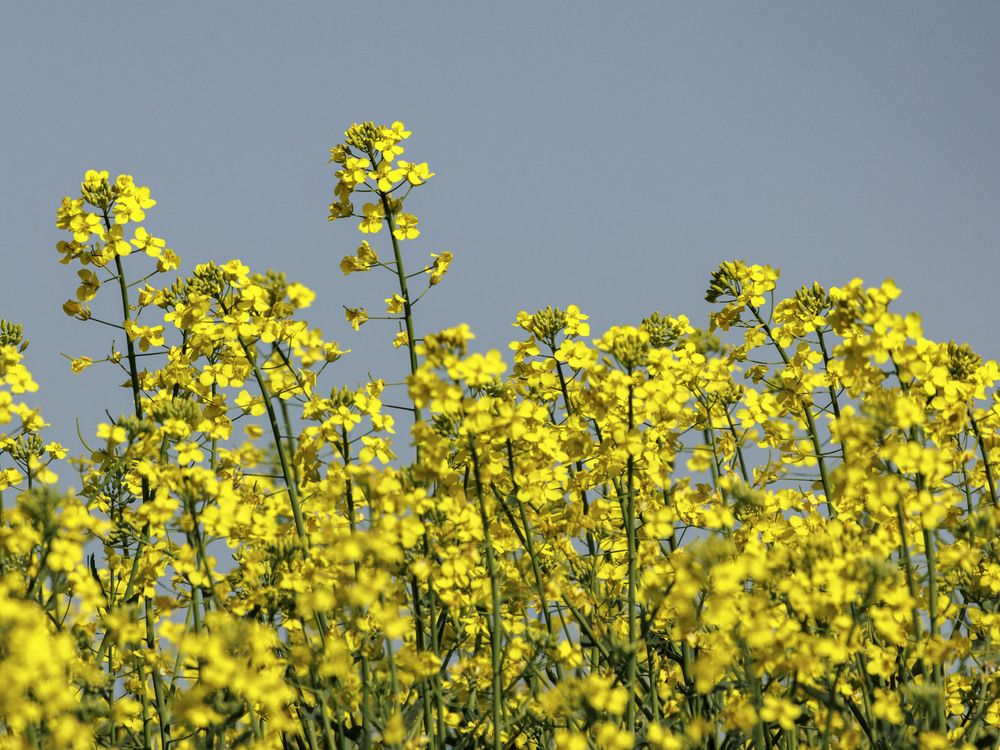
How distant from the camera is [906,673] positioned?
4.56m

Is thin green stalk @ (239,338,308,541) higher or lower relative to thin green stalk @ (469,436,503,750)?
higher

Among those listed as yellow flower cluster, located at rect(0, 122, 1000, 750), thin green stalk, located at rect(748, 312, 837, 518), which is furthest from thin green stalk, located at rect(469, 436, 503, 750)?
thin green stalk, located at rect(748, 312, 837, 518)

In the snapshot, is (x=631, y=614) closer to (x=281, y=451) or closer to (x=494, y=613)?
(x=494, y=613)

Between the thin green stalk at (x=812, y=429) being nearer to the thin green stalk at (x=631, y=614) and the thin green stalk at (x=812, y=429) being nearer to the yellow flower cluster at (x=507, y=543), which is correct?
the yellow flower cluster at (x=507, y=543)

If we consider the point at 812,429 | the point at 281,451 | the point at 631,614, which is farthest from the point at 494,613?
the point at 812,429

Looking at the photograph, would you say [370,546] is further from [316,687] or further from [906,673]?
[906,673]

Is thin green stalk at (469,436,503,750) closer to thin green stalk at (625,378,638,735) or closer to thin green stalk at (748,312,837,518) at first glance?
thin green stalk at (625,378,638,735)

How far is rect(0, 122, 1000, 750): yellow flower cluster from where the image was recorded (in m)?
3.64

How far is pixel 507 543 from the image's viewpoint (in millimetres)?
4895

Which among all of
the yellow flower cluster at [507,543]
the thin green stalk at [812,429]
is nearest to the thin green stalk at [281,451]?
the yellow flower cluster at [507,543]

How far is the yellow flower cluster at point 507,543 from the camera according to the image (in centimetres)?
364

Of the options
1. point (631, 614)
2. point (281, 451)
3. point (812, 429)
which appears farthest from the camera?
point (812, 429)

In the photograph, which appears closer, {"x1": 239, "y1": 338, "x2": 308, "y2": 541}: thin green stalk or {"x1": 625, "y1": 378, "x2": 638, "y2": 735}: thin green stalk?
{"x1": 625, "y1": 378, "x2": 638, "y2": 735}: thin green stalk

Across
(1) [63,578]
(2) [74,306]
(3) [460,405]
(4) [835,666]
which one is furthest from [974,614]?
(2) [74,306]
